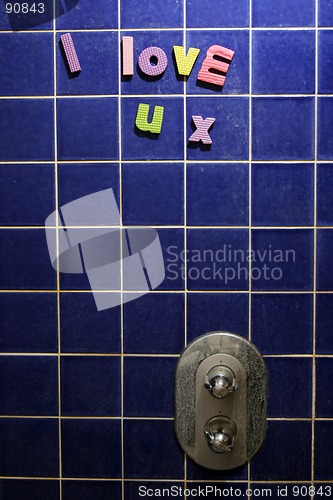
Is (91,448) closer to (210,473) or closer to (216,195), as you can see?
(210,473)

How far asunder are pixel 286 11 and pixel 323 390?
1127mm

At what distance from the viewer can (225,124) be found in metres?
1.48

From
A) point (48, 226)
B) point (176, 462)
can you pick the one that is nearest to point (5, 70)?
point (48, 226)

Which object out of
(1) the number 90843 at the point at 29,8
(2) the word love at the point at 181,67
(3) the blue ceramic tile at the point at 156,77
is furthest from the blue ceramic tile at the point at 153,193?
(1) the number 90843 at the point at 29,8

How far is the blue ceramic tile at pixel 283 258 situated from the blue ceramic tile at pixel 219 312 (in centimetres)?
10

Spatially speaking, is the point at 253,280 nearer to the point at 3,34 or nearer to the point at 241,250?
the point at 241,250

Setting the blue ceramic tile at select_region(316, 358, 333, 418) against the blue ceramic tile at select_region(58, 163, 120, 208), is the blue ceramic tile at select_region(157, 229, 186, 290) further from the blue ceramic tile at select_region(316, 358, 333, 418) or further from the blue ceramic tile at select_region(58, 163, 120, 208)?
the blue ceramic tile at select_region(316, 358, 333, 418)

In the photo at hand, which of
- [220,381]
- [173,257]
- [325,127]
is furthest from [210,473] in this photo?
[325,127]

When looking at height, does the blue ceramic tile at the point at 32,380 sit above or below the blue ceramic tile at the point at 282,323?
below

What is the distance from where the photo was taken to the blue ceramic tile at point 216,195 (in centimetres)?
149

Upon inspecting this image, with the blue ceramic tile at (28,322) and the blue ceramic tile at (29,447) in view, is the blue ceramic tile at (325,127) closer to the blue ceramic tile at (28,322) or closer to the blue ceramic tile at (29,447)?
the blue ceramic tile at (28,322)

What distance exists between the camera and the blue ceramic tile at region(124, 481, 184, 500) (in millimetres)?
1530

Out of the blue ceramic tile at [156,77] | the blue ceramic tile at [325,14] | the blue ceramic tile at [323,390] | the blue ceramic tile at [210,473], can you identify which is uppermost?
the blue ceramic tile at [325,14]

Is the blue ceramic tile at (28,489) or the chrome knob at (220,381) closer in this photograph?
the chrome knob at (220,381)
